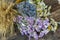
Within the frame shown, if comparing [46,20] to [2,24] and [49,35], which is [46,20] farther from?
[2,24]

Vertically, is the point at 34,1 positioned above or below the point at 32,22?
above

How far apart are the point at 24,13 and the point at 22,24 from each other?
0.21ft

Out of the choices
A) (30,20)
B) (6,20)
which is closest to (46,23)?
(30,20)

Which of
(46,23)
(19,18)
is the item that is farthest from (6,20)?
(46,23)

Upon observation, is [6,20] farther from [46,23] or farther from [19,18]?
[46,23]

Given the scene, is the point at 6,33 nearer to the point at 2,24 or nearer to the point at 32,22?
the point at 2,24

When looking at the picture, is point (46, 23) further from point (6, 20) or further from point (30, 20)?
point (6, 20)

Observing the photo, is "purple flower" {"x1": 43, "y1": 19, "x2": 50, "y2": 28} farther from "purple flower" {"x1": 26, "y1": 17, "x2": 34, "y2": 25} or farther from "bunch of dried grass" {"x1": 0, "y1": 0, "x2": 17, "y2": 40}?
"bunch of dried grass" {"x1": 0, "y1": 0, "x2": 17, "y2": 40}

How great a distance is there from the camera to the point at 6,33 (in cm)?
94

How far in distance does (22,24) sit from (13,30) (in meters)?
0.06

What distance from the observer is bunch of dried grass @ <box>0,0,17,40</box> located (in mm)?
927

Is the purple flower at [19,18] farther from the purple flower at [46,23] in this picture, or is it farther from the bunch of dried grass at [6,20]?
the purple flower at [46,23]

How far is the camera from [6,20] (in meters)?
0.93

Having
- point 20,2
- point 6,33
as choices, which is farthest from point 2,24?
point 20,2
